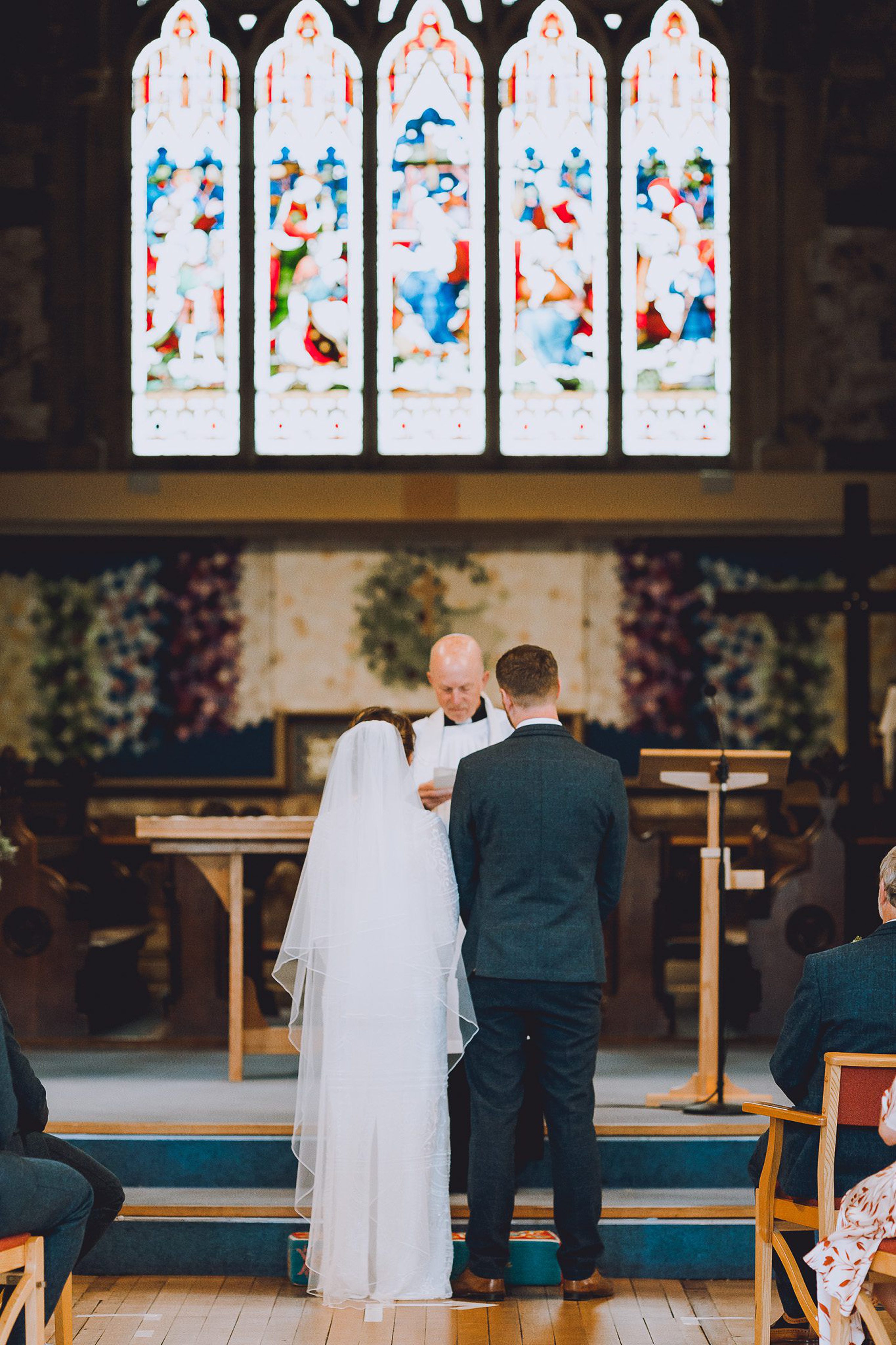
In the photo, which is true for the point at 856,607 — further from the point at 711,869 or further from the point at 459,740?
the point at 459,740

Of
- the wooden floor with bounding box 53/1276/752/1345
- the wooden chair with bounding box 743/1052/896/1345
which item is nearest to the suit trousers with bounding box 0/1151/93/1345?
the wooden floor with bounding box 53/1276/752/1345

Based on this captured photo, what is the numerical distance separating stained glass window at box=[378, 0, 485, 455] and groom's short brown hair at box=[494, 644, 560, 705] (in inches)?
229

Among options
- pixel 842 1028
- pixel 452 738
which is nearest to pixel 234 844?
pixel 452 738

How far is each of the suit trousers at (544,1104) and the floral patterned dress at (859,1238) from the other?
1006mm

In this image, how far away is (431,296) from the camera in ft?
32.7

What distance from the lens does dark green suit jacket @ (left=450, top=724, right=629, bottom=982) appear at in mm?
4156

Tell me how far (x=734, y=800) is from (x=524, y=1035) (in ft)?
17.6

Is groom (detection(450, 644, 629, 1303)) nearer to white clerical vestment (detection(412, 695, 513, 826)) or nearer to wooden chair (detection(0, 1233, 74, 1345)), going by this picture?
white clerical vestment (detection(412, 695, 513, 826))

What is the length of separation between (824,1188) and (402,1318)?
1324 mm

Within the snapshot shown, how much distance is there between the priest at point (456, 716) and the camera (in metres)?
5.23

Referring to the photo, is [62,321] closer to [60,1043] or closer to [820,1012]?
[60,1043]

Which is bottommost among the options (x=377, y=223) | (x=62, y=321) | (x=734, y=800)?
(x=734, y=800)

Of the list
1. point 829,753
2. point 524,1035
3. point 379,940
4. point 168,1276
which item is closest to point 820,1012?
point 524,1035

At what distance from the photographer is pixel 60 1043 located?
680cm
